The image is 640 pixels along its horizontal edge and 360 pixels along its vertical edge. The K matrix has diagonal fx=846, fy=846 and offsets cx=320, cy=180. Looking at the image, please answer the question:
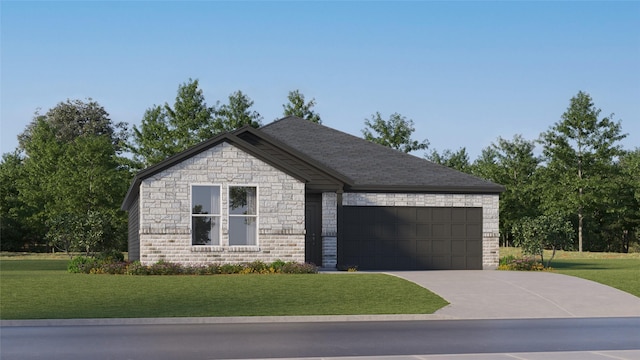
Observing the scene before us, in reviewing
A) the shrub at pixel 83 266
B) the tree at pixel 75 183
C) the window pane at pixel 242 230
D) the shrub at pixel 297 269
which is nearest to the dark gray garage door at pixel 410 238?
the shrub at pixel 297 269

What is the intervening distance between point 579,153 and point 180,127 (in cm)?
2861

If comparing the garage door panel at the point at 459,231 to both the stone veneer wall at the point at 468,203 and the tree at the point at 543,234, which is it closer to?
the stone veneer wall at the point at 468,203

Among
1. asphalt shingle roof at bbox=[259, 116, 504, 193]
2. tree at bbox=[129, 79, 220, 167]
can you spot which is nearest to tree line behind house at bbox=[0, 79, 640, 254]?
tree at bbox=[129, 79, 220, 167]

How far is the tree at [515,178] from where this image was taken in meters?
69.1

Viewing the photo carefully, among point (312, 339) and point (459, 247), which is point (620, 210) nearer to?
point (459, 247)

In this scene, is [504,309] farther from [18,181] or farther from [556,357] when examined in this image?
[18,181]

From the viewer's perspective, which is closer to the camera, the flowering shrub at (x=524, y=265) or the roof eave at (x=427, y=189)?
the flowering shrub at (x=524, y=265)

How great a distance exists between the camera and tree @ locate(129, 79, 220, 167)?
5638 cm

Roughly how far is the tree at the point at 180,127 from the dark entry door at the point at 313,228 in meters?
25.0

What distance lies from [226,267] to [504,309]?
34.6 ft

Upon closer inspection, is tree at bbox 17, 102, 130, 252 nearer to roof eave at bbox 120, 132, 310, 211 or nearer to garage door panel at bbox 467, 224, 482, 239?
roof eave at bbox 120, 132, 310, 211

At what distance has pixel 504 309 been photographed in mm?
21203

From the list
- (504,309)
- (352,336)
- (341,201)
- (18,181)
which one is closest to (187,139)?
(18,181)

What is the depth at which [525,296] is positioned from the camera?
76.1 feet
